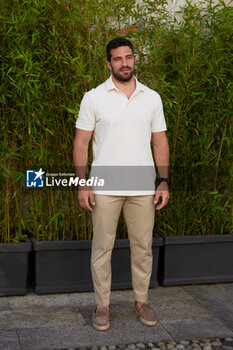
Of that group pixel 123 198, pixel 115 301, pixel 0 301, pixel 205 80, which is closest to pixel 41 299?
pixel 0 301

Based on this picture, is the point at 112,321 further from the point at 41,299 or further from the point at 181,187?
the point at 181,187

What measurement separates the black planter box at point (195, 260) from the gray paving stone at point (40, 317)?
746 mm

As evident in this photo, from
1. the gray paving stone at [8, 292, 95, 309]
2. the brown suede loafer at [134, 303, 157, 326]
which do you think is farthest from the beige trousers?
the gray paving stone at [8, 292, 95, 309]

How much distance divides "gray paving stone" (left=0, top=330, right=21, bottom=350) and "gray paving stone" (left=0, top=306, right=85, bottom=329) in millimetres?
77

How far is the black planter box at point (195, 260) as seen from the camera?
3.59 meters

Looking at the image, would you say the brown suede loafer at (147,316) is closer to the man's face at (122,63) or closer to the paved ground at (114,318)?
the paved ground at (114,318)

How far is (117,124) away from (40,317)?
1153 millimetres

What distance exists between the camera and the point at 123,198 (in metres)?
2.81

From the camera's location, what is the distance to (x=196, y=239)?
3.60m

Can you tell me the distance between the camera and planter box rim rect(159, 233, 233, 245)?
3.56m

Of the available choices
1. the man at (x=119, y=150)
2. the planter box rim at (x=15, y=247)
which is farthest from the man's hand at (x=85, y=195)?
the planter box rim at (x=15, y=247)

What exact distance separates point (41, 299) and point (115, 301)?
442 mm

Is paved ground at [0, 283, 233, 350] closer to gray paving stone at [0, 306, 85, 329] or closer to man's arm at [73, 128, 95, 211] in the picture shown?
gray paving stone at [0, 306, 85, 329]

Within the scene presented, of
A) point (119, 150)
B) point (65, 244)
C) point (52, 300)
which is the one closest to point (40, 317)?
point (52, 300)
